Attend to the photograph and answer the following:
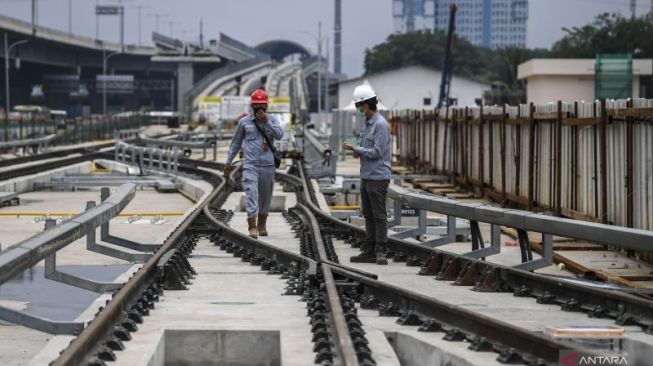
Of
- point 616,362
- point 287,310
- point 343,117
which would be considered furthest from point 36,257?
point 343,117

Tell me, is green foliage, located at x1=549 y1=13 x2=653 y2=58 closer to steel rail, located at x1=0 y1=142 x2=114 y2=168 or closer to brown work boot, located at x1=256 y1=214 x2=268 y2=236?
steel rail, located at x1=0 y1=142 x2=114 y2=168

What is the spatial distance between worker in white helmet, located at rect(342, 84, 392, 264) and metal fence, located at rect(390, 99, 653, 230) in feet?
10.0

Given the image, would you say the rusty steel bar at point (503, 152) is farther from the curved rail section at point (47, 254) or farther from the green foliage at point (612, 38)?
the green foliage at point (612, 38)

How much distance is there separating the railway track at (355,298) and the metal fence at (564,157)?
283 cm

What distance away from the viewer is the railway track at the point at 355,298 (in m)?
9.23

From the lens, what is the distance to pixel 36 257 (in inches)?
414

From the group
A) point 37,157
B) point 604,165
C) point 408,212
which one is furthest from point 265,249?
point 37,157

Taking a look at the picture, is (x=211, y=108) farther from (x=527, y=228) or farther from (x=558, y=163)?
(x=527, y=228)

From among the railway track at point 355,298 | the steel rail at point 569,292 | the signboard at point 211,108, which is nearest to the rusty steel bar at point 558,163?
the railway track at point 355,298

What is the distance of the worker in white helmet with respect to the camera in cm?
1538

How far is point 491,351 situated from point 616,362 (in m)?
1.15

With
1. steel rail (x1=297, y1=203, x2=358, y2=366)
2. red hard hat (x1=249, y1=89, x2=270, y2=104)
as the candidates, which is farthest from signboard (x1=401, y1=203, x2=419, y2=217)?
steel rail (x1=297, y1=203, x2=358, y2=366)

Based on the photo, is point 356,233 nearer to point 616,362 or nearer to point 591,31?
point 616,362

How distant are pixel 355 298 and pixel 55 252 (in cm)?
252
